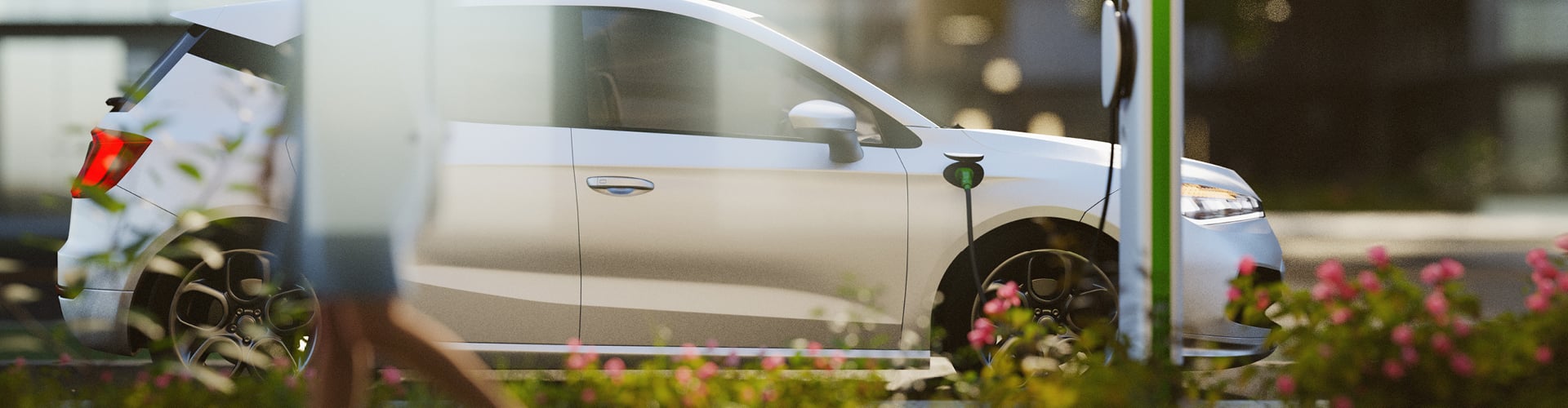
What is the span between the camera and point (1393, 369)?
7.89 feet

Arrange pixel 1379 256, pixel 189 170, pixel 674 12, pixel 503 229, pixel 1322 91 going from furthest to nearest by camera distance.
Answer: pixel 1322 91 < pixel 674 12 < pixel 503 229 < pixel 1379 256 < pixel 189 170

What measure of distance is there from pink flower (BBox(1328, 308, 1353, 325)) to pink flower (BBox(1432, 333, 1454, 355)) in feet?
0.56

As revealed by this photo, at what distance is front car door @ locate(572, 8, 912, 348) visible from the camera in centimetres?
350

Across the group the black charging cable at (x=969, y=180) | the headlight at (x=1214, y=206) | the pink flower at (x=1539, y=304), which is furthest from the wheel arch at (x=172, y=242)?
the pink flower at (x=1539, y=304)

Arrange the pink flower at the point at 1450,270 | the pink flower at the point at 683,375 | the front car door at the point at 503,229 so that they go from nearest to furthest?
the pink flower at the point at 1450,270
the pink flower at the point at 683,375
the front car door at the point at 503,229

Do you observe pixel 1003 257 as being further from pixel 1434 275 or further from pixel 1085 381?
pixel 1434 275

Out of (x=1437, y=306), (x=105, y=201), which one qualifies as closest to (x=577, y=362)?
(x=105, y=201)

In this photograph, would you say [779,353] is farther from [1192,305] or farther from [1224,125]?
[1224,125]

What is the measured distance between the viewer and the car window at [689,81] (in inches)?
143

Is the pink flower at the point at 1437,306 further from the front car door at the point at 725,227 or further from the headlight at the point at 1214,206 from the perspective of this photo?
the front car door at the point at 725,227

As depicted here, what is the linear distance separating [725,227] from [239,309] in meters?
1.58

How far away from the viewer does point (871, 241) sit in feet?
11.7

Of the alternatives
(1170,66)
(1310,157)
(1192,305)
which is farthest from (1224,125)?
(1170,66)

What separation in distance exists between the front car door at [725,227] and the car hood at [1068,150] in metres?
0.34
